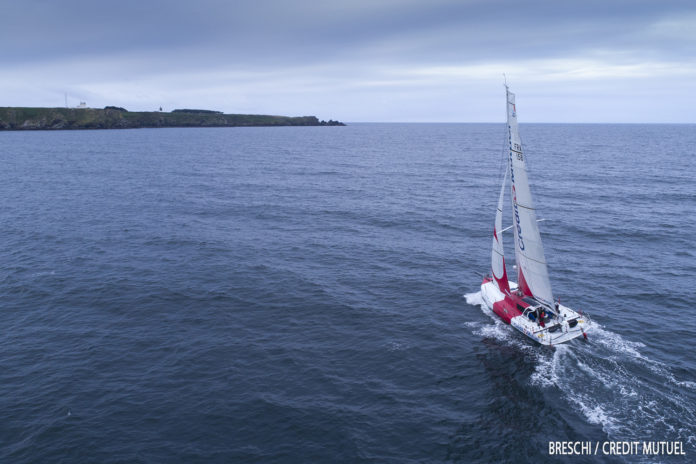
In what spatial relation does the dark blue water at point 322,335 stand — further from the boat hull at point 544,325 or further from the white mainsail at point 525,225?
the white mainsail at point 525,225

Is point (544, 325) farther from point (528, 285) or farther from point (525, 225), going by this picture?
point (525, 225)

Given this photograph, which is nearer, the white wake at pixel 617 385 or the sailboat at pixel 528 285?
the white wake at pixel 617 385

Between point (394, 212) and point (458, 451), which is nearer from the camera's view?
point (458, 451)

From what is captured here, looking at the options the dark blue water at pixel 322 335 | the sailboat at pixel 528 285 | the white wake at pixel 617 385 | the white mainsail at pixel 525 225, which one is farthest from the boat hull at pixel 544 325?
the white mainsail at pixel 525 225

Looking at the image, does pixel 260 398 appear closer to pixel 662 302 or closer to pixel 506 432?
pixel 506 432

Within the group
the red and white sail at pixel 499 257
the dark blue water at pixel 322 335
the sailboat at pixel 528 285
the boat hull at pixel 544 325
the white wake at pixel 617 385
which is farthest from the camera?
the red and white sail at pixel 499 257

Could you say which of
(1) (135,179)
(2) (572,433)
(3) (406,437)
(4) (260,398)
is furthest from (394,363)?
(1) (135,179)

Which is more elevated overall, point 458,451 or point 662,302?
point 662,302
